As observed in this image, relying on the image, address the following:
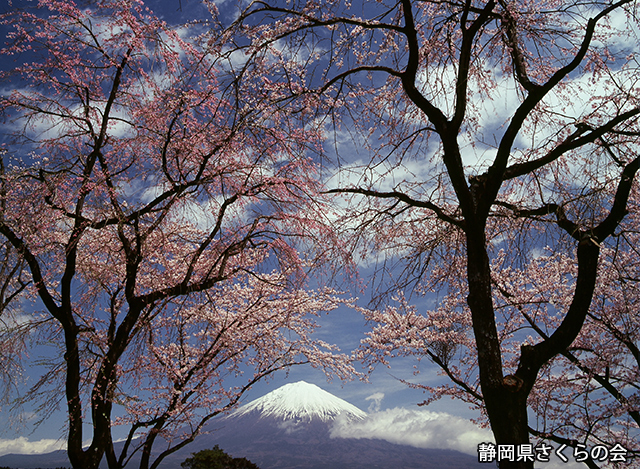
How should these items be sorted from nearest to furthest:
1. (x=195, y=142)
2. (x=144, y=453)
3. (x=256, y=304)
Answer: (x=195, y=142) → (x=144, y=453) → (x=256, y=304)

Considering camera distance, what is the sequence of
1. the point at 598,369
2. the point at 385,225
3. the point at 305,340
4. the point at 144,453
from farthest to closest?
1. the point at 305,340
2. the point at 144,453
3. the point at 598,369
4. the point at 385,225

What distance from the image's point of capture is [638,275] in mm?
7859

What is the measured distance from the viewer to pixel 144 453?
27.7 ft

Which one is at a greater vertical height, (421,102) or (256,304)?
(421,102)

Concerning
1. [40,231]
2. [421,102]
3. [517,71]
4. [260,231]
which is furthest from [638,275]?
[40,231]

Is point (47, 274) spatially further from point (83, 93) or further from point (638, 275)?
point (638, 275)

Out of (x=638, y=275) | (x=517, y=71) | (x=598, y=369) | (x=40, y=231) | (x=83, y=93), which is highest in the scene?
(x=83, y=93)

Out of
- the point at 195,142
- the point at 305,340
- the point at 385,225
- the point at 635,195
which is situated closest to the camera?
the point at 385,225

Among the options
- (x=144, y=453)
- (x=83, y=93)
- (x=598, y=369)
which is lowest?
(x=144, y=453)

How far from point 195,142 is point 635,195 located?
23.0ft

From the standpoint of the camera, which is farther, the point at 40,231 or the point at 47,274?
the point at 47,274

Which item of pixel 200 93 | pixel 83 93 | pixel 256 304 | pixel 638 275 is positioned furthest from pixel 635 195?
pixel 83 93

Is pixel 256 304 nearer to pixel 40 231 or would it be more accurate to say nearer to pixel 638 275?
pixel 40 231

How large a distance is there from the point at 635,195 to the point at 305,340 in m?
8.72
